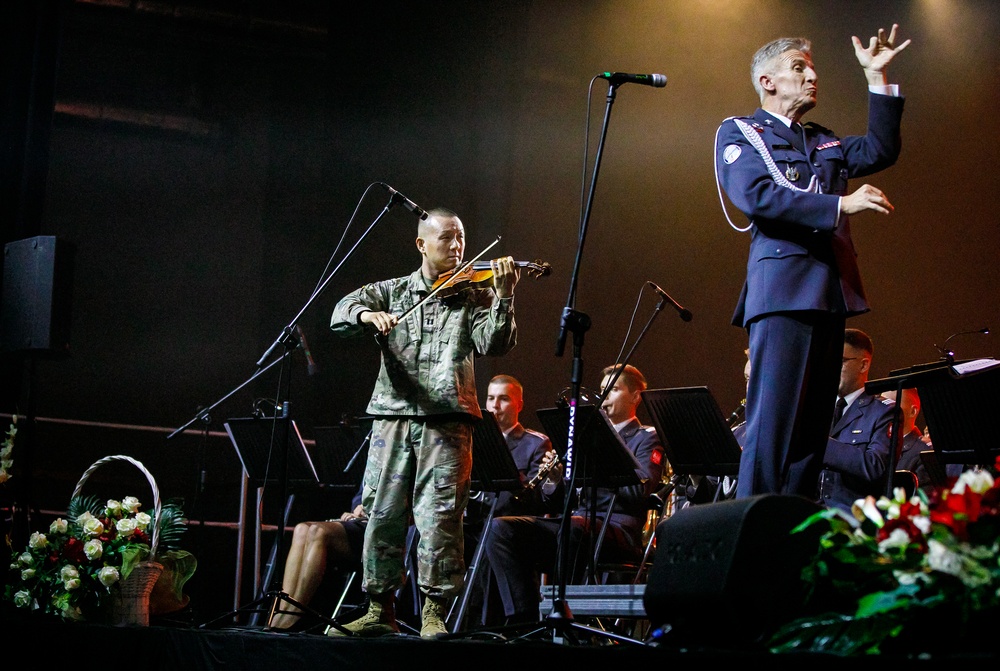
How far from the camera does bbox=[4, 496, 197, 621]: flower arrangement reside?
14.5 ft

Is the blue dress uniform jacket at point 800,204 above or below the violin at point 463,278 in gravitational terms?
above

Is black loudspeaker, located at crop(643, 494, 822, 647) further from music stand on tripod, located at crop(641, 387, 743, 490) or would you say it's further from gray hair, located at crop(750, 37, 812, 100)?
music stand on tripod, located at crop(641, 387, 743, 490)

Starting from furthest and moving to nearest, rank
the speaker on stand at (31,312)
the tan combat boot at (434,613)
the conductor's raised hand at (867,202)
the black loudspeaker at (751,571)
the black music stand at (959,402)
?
the speaker on stand at (31,312) → the tan combat boot at (434,613) → the black music stand at (959,402) → the conductor's raised hand at (867,202) → the black loudspeaker at (751,571)

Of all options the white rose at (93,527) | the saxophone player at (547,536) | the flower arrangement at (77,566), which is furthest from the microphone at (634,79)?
the white rose at (93,527)

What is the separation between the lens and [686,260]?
24.6ft

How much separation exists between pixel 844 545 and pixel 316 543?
379cm

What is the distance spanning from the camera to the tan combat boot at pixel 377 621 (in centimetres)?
398

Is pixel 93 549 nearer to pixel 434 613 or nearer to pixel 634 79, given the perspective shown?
pixel 434 613

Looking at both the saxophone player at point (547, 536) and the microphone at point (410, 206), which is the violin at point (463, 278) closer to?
the microphone at point (410, 206)

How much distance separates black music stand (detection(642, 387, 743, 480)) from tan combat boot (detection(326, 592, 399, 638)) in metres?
1.34

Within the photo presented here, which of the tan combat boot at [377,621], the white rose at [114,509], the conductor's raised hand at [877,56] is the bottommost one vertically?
the tan combat boot at [377,621]

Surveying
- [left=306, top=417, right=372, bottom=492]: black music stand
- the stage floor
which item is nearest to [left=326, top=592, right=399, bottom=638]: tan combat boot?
the stage floor

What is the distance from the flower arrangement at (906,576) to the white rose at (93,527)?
130 inches

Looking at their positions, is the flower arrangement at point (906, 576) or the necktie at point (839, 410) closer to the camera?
Answer: the flower arrangement at point (906, 576)
